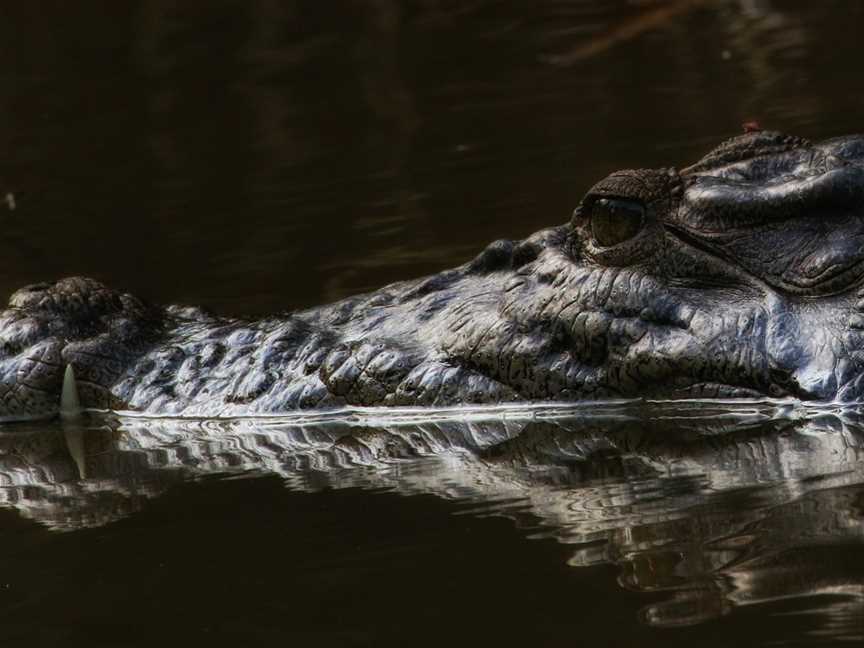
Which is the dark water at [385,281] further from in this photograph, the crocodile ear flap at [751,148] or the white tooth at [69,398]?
the crocodile ear flap at [751,148]

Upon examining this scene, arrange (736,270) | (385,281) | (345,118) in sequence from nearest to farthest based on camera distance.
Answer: (736,270)
(385,281)
(345,118)

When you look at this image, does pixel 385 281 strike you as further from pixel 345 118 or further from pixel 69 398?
pixel 345 118

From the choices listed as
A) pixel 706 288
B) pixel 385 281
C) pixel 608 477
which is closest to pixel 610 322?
pixel 706 288

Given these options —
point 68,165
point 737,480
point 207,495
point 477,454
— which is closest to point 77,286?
point 207,495

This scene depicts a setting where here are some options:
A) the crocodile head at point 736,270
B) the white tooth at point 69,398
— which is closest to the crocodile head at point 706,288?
the crocodile head at point 736,270

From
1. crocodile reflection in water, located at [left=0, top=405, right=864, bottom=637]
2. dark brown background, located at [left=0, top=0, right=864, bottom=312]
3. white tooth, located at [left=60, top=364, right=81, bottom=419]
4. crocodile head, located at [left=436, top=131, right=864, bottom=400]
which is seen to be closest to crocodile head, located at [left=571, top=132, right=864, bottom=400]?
crocodile head, located at [left=436, top=131, right=864, bottom=400]

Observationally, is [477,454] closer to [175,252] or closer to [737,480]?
[737,480]

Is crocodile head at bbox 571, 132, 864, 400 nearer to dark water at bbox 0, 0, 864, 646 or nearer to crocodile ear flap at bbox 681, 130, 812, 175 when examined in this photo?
crocodile ear flap at bbox 681, 130, 812, 175
